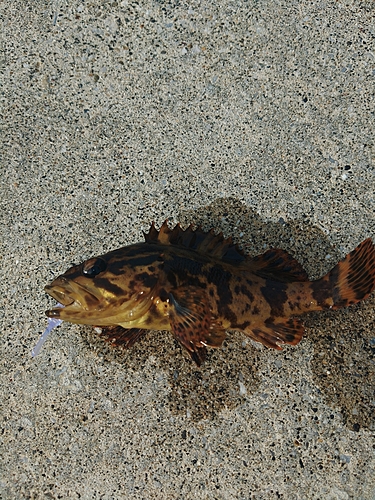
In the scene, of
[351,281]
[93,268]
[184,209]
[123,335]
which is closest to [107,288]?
[93,268]

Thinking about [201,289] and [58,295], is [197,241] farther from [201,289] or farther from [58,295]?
Result: [58,295]

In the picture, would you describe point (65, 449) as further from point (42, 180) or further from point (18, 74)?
point (18, 74)

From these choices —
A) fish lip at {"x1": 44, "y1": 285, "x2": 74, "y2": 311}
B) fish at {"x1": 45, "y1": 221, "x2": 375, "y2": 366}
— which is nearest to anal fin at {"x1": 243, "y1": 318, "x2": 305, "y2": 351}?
fish at {"x1": 45, "y1": 221, "x2": 375, "y2": 366}

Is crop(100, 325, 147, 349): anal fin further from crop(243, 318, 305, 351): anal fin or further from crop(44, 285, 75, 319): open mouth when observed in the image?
crop(243, 318, 305, 351): anal fin

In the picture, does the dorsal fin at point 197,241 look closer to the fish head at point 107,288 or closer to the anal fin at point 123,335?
the fish head at point 107,288

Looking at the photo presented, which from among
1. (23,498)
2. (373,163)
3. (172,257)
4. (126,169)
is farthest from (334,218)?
(23,498)

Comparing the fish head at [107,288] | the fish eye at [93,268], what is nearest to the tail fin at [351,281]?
the fish head at [107,288]

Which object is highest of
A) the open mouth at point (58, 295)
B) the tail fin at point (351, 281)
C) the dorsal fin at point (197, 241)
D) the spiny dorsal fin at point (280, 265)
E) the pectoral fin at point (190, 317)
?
the tail fin at point (351, 281)
